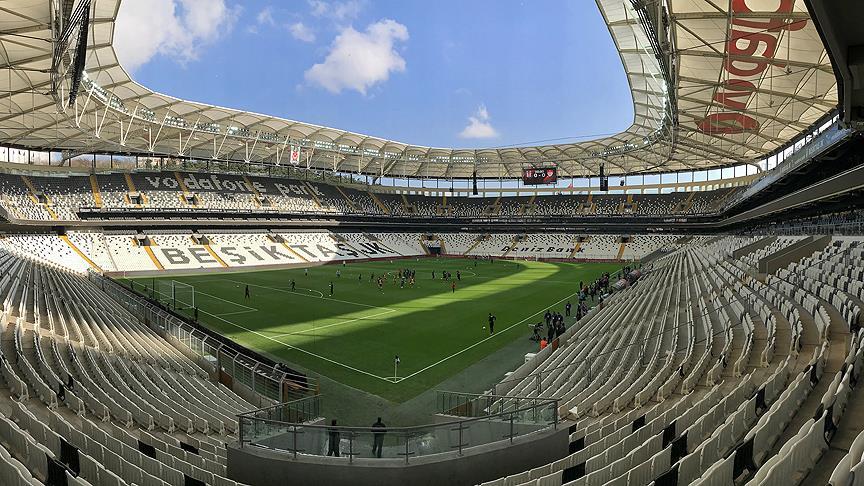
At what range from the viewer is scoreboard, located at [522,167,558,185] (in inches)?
2007

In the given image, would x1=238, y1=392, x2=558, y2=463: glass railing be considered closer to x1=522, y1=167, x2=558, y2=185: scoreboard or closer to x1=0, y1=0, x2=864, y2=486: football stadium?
x1=0, y1=0, x2=864, y2=486: football stadium

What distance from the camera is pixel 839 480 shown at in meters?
3.73

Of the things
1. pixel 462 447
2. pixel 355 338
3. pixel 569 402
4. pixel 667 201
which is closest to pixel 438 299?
pixel 355 338

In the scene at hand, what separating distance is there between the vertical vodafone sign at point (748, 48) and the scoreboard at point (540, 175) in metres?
18.9

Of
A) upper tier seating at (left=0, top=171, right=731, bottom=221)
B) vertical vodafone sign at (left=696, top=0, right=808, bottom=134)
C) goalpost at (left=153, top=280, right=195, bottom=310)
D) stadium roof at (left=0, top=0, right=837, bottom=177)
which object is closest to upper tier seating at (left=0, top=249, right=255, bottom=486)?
goalpost at (left=153, top=280, right=195, bottom=310)

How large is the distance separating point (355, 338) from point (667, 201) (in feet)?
212

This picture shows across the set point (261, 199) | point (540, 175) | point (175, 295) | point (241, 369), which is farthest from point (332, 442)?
point (261, 199)

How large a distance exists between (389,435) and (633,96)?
34522mm

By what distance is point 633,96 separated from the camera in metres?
36.4

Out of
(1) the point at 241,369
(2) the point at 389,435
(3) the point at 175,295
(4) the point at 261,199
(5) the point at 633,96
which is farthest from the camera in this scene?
(4) the point at 261,199

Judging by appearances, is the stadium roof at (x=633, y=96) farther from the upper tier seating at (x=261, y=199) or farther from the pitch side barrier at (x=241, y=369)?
the pitch side barrier at (x=241, y=369)

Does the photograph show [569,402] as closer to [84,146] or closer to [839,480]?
[839,480]

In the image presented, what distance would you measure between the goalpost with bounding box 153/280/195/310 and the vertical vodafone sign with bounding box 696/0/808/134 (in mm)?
27991

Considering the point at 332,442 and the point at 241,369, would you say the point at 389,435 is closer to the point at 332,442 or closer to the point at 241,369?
the point at 332,442
